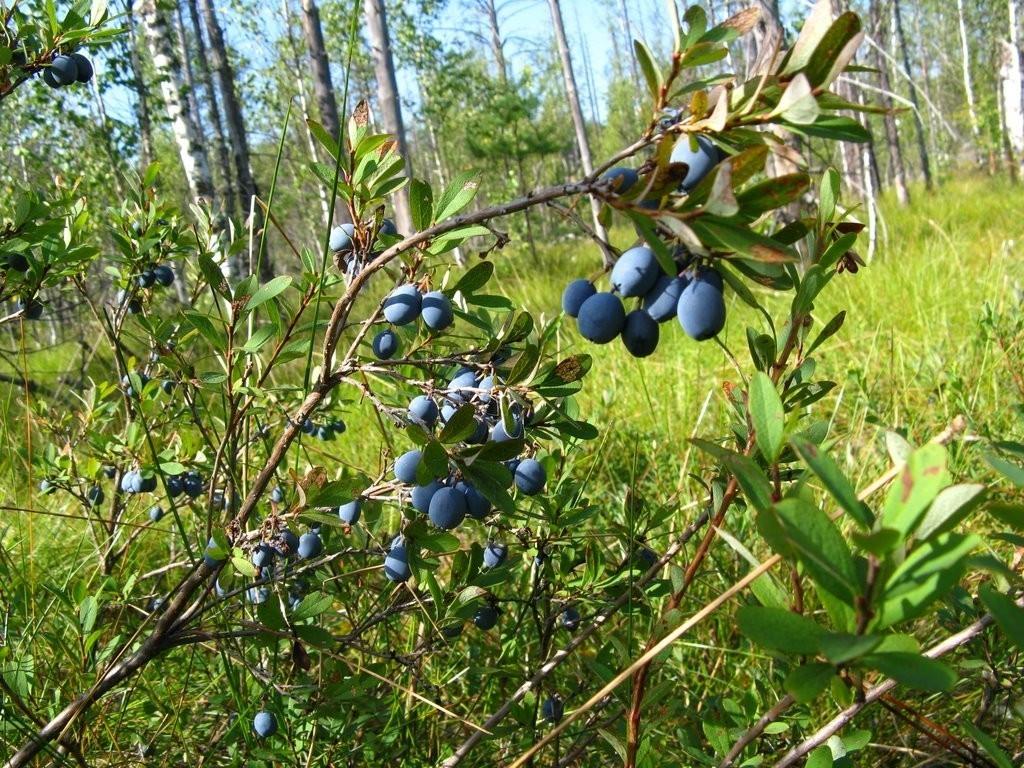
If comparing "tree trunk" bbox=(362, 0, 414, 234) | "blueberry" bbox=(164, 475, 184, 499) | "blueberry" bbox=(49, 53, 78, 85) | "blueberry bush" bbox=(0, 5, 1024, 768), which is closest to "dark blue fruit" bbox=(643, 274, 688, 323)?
"blueberry bush" bbox=(0, 5, 1024, 768)

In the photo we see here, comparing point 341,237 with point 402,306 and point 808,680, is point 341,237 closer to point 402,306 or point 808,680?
point 402,306

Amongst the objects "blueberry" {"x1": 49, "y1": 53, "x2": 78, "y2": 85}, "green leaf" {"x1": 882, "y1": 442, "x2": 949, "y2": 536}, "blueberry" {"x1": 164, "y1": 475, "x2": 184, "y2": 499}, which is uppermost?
"blueberry" {"x1": 49, "y1": 53, "x2": 78, "y2": 85}

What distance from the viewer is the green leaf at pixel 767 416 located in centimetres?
48

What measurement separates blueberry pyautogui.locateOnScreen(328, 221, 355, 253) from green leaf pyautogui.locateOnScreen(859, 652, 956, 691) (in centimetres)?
61

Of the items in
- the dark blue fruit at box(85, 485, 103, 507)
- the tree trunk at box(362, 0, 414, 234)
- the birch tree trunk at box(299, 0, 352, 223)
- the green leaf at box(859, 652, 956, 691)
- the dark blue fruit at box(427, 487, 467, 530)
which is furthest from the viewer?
the tree trunk at box(362, 0, 414, 234)

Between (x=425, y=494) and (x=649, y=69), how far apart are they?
1.32ft

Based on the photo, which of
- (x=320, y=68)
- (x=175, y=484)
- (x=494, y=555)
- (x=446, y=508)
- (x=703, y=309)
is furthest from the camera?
(x=320, y=68)

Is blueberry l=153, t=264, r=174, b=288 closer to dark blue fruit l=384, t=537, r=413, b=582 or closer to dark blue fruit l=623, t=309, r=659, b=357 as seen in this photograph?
dark blue fruit l=384, t=537, r=413, b=582

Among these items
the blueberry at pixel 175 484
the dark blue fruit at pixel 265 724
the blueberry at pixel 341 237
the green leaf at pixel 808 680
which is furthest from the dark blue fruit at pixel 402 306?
the blueberry at pixel 175 484

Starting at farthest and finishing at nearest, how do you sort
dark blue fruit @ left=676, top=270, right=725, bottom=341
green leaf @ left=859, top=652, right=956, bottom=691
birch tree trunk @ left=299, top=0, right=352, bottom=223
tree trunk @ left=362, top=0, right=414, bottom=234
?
tree trunk @ left=362, top=0, right=414, bottom=234
birch tree trunk @ left=299, top=0, right=352, bottom=223
dark blue fruit @ left=676, top=270, right=725, bottom=341
green leaf @ left=859, top=652, right=956, bottom=691

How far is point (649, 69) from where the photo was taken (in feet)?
1.57

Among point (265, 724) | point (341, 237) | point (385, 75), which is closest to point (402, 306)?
point (341, 237)

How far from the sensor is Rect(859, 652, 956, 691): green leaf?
337mm

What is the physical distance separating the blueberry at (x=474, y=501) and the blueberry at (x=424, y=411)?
8cm
